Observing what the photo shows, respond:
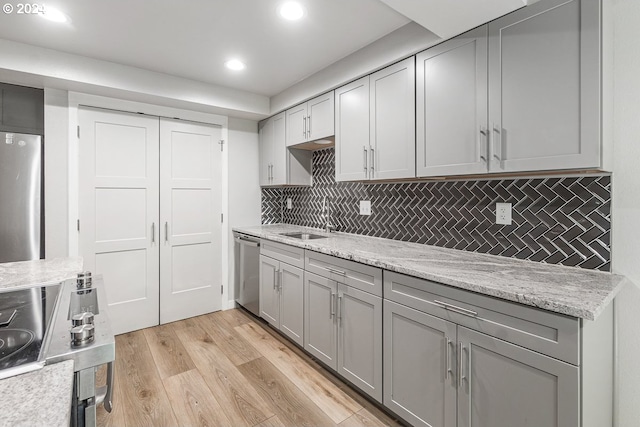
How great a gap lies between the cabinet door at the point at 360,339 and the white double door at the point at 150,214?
6.60ft

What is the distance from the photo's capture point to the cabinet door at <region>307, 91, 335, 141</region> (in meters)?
Result: 2.79

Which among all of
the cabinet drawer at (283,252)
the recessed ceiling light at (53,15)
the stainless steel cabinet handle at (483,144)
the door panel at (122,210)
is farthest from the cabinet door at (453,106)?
the door panel at (122,210)

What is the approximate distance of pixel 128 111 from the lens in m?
3.06

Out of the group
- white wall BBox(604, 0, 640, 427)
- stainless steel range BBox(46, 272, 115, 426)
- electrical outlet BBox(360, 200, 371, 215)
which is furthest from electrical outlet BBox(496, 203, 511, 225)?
stainless steel range BBox(46, 272, 115, 426)

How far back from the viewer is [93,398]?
2.52ft

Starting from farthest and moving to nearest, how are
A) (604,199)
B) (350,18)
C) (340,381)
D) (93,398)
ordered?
(340,381)
(350,18)
(604,199)
(93,398)

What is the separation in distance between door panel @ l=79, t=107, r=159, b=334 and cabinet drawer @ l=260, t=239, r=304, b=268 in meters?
1.18

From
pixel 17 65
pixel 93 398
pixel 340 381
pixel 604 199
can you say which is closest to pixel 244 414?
pixel 340 381

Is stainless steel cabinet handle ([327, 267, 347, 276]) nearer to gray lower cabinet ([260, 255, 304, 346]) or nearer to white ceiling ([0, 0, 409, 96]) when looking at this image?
gray lower cabinet ([260, 255, 304, 346])

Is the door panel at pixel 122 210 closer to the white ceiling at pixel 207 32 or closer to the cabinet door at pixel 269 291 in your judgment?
the white ceiling at pixel 207 32

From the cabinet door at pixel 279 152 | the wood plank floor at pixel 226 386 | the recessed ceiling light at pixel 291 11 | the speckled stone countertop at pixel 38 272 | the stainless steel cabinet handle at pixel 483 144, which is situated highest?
the recessed ceiling light at pixel 291 11

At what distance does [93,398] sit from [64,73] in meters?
2.75

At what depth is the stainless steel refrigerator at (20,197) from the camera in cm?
251

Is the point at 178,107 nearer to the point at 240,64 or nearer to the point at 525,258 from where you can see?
the point at 240,64
